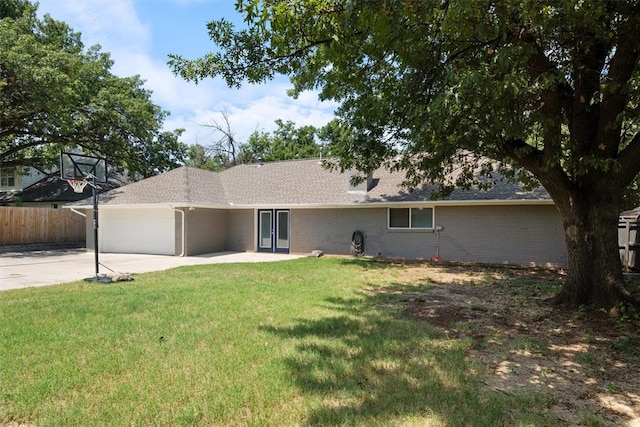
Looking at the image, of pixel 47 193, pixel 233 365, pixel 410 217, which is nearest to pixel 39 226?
pixel 47 193

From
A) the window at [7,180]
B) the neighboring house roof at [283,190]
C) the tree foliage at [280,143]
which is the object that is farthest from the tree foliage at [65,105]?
the tree foliage at [280,143]

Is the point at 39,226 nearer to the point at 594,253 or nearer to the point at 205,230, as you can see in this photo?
the point at 205,230

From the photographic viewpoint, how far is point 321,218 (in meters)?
17.3

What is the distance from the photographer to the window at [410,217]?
50.5 ft

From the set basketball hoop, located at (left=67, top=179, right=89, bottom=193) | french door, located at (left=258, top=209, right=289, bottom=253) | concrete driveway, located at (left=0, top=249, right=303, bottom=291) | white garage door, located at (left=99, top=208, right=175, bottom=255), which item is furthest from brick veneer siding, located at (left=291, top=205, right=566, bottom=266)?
basketball hoop, located at (left=67, top=179, right=89, bottom=193)

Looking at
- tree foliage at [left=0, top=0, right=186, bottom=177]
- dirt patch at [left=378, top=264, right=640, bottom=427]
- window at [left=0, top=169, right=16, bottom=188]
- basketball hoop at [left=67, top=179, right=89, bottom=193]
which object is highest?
tree foliage at [left=0, top=0, right=186, bottom=177]

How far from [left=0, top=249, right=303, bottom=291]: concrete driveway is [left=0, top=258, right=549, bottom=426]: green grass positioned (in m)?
2.95

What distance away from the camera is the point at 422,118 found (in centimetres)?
550

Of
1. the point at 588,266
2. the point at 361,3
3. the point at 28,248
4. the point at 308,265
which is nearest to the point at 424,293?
the point at 588,266

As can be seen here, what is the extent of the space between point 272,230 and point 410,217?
6.49 meters

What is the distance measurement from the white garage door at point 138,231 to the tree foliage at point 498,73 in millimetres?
11779

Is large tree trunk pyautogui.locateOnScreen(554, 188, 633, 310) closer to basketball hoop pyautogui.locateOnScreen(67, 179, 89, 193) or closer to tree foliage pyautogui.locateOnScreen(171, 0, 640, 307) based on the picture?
tree foliage pyautogui.locateOnScreen(171, 0, 640, 307)

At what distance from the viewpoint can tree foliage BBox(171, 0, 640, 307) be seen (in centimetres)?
465

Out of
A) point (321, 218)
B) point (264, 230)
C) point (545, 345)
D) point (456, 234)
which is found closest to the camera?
point (545, 345)
